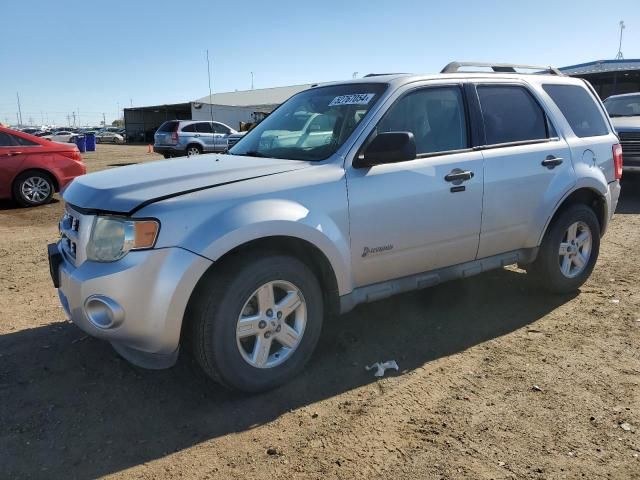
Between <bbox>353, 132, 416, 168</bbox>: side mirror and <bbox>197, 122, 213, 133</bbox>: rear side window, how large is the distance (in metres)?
→ 19.9

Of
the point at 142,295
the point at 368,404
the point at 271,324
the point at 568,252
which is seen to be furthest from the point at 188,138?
the point at 368,404

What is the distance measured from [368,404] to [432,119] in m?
2.10

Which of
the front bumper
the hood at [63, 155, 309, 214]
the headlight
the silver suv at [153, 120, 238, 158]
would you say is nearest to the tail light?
the hood at [63, 155, 309, 214]

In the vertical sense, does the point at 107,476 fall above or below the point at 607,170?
below

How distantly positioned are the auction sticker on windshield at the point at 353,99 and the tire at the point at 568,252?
6.71 feet

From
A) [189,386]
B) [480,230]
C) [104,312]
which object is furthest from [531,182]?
[104,312]

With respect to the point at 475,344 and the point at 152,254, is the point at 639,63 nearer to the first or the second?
the point at 475,344

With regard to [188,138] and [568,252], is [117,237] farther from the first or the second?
[188,138]

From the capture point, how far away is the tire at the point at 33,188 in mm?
9891

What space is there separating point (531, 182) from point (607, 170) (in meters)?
1.16

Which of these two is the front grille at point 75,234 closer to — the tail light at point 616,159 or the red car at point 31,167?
the tail light at point 616,159

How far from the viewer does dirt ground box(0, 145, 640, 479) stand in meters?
2.66

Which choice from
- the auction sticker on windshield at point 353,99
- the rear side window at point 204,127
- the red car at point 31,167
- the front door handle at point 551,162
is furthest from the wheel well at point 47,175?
the rear side window at point 204,127

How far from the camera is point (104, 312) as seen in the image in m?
2.92
